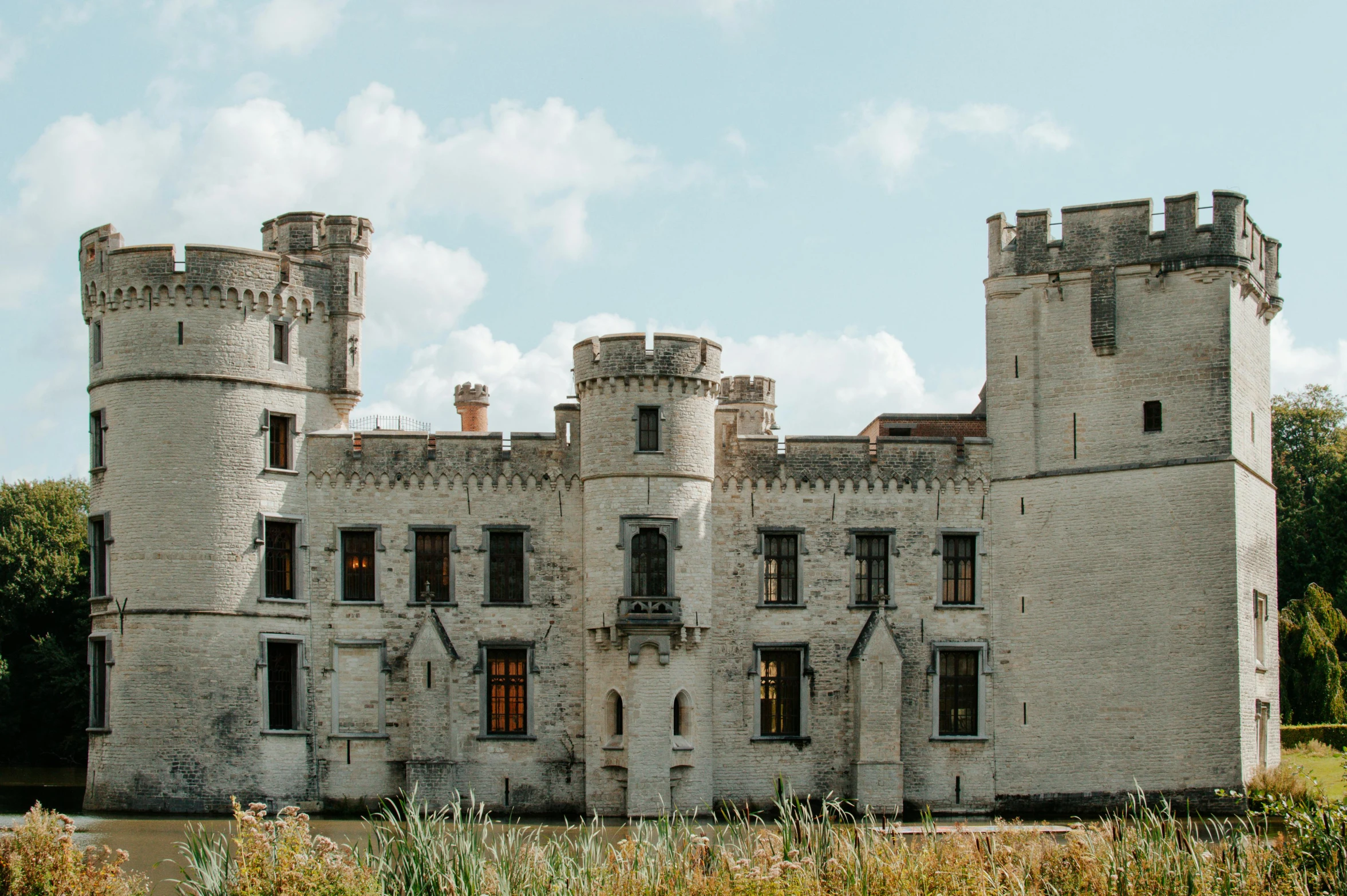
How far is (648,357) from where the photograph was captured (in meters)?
33.6

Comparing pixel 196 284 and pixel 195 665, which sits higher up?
pixel 196 284

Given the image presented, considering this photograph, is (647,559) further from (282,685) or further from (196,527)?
(196,527)

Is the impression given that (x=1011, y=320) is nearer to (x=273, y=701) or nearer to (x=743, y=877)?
(x=273, y=701)

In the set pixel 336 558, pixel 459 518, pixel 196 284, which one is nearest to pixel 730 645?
pixel 459 518

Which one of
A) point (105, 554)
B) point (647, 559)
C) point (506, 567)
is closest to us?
point (647, 559)

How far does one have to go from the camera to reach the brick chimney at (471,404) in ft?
130

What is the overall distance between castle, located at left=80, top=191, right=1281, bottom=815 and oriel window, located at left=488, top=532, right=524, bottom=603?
7 centimetres

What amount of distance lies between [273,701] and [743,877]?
19045mm

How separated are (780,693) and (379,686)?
842 cm

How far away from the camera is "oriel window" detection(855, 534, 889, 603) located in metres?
34.8

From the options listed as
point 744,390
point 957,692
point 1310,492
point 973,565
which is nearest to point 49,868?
point 957,692

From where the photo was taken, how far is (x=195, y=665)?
32.7m

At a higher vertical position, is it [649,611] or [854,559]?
[854,559]

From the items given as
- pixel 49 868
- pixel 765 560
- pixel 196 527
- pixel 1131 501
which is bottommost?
pixel 49 868
